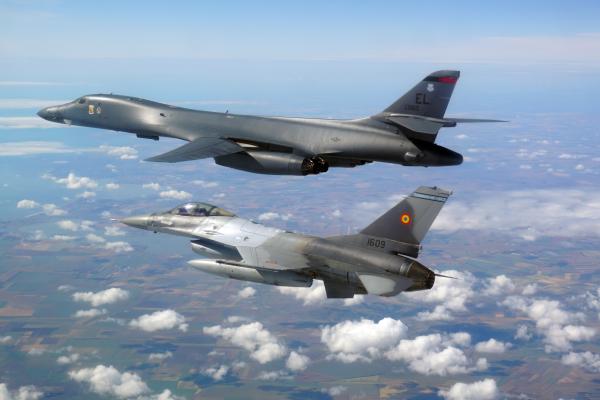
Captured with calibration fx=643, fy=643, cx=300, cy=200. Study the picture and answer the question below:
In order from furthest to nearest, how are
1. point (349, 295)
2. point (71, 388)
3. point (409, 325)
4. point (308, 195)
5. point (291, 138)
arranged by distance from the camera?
point (308, 195)
point (409, 325)
point (71, 388)
point (291, 138)
point (349, 295)

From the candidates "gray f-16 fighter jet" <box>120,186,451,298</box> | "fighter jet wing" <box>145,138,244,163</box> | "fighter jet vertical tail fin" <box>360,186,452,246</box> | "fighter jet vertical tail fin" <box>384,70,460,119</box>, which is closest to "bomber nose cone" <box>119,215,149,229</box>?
"gray f-16 fighter jet" <box>120,186,451,298</box>

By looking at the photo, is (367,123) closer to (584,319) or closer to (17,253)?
(17,253)

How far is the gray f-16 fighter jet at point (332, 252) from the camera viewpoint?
18750 millimetres

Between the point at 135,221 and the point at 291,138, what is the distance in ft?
22.5

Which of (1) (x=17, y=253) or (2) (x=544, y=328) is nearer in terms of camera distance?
(1) (x=17, y=253)

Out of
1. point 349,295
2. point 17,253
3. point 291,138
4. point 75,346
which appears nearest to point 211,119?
point 291,138

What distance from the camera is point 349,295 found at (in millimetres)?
19781

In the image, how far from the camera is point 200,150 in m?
25.2

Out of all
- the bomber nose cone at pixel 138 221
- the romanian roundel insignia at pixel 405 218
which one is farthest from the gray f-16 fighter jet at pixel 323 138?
the romanian roundel insignia at pixel 405 218

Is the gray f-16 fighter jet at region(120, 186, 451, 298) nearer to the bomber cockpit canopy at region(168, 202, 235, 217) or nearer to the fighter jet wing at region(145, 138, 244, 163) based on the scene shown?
the bomber cockpit canopy at region(168, 202, 235, 217)

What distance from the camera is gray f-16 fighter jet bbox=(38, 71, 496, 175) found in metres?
23.8

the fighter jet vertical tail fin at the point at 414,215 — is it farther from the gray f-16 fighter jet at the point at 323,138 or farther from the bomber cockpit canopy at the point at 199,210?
the bomber cockpit canopy at the point at 199,210

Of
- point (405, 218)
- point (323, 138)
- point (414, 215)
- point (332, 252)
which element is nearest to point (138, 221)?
point (323, 138)

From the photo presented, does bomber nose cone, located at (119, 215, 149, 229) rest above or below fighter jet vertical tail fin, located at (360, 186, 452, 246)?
below
